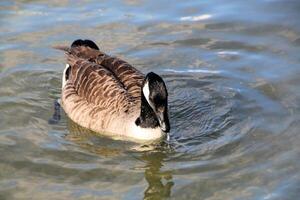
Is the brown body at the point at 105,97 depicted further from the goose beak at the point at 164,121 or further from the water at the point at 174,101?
the goose beak at the point at 164,121

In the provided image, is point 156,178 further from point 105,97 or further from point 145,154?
point 105,97

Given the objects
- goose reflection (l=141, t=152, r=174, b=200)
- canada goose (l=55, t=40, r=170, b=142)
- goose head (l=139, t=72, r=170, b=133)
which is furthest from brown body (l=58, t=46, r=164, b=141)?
goose head (l=139, t=72, r=170, b=133)

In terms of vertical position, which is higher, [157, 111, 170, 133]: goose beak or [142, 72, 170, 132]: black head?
[142, 72, 170, 132]: black head

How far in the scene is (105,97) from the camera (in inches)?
400

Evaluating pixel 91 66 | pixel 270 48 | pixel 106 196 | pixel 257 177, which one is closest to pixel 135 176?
pixel 106 196

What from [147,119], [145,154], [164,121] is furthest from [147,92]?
[145,154]

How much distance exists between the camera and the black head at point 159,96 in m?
9.00

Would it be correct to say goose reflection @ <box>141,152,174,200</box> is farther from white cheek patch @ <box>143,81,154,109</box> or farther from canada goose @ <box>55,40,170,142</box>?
white cheek patch @ <box>143,81,154,109</box>

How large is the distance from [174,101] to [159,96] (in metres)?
1.85

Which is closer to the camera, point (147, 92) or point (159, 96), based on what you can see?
point (159, 96)

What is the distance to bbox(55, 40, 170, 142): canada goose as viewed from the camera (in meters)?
9.65

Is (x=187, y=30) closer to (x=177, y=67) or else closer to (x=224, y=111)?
(x=177, y=67)

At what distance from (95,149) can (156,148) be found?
83cm

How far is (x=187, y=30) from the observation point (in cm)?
1338
